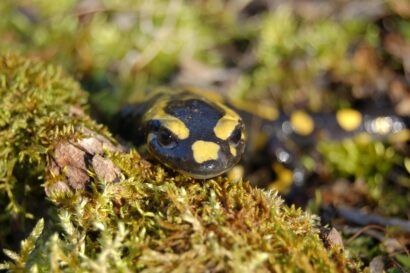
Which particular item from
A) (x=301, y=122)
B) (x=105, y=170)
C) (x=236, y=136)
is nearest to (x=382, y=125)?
(x=301, y=122)

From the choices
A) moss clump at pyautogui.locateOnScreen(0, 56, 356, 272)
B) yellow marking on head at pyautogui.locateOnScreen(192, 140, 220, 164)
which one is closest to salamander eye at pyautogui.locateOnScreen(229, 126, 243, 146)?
yellow marking on head at pyautogui.locateOnScreen(192, 140, 220, 164)

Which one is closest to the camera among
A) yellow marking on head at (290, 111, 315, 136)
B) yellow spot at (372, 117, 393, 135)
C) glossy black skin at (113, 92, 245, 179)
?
glossy black skin at (113, 92, 245, 179)

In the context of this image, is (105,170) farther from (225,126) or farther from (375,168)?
(375,168)

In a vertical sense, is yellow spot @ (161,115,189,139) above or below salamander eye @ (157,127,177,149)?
above

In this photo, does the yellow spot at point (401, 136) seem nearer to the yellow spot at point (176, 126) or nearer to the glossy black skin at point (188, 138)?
the glossy black skin at point (188, 138)

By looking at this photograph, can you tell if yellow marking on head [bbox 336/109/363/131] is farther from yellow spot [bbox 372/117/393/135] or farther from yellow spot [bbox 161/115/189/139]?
yellow spot [bbox 161/115/189/139]

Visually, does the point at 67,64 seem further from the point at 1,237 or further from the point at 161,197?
the point at 161,197

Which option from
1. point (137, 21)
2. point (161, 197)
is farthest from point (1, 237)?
point (137, 21)
